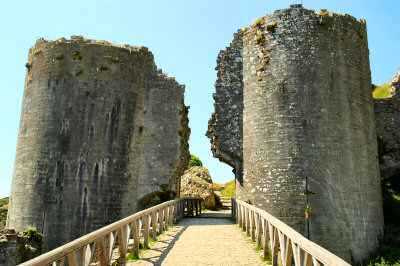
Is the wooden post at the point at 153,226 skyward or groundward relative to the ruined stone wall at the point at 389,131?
groundward

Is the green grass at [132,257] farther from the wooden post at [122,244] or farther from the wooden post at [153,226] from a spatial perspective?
the wooden post at [153,226]

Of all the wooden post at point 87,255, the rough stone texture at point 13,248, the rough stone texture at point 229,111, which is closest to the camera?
the wooden post at point 87,255

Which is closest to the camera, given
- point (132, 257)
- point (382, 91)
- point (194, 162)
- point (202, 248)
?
point (132, 257)

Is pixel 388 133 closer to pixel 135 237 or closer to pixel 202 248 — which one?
pixel 202 248

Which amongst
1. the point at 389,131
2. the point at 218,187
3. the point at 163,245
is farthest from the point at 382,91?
the point at 163,245

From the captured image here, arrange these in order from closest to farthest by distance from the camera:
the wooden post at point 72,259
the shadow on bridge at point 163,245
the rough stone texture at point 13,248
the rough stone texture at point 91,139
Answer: the wooden post at point 72,259 → the shadow on bridge at point 163,245 → the rough stone texture at point 13,248 → the rough stone texture at point 91,139

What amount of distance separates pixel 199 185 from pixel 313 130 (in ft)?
34.5

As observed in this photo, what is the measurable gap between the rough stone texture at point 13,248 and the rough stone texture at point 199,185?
10.4 m

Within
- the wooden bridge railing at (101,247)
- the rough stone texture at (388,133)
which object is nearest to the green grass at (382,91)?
the rough stone texture at (388,133)

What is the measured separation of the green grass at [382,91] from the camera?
67.4 ft

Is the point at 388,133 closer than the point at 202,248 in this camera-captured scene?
No

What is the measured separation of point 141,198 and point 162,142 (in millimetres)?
2373

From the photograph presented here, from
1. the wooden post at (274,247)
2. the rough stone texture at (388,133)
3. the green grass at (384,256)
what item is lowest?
the green grass at (384,256)

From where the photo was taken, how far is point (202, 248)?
27.6 feet
